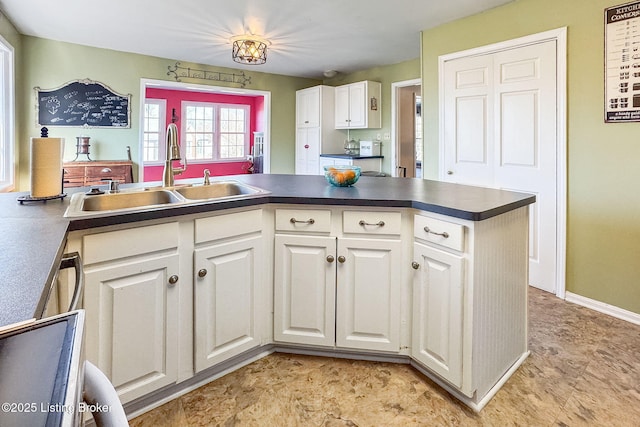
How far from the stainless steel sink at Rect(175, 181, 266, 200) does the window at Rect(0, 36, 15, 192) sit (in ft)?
9.40

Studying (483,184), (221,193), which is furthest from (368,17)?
(221,193)

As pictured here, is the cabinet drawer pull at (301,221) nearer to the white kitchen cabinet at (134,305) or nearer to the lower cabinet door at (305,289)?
the lower cabinet door at (305,289)

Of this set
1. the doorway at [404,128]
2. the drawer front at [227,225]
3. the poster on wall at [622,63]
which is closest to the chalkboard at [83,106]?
the doorway at [404,128]

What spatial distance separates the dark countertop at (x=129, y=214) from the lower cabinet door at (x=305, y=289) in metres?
0.23

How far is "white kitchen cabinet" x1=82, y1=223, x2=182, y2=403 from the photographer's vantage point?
4.54ft

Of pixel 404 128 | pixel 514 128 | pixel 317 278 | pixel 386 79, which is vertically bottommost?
pixel 317 278

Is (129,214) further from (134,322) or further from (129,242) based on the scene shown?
(134,322)

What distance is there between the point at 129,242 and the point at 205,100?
7.19m

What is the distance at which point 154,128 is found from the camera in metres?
7.46

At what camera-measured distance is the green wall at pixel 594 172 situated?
8.02 feet

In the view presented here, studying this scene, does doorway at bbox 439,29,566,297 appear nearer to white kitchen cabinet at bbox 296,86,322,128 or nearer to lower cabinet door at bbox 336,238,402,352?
lower cabinet door at bbox 336,238,402,352

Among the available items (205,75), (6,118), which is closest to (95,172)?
(6,118)

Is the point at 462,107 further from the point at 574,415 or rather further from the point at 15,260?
the point at 15,260

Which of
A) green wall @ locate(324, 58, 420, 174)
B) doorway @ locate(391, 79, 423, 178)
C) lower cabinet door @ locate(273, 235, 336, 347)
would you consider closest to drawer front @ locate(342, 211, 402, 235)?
lower cabinet door @ locate(273, 235, 336, 347)
